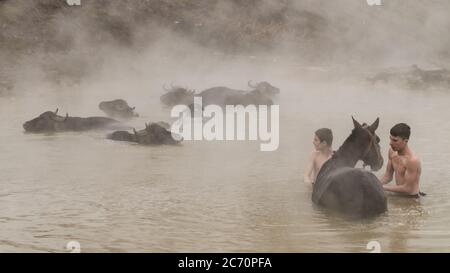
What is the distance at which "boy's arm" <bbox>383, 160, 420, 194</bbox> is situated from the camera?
6.34 m

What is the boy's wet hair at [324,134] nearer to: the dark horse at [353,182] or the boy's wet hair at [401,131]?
the dark horse at [353,182]

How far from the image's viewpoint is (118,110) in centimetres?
1248

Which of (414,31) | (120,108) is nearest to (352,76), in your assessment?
(414,31)

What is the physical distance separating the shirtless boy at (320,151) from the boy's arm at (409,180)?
0.67m

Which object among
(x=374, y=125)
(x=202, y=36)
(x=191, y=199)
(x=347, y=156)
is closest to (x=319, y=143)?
(x=347, y=156)

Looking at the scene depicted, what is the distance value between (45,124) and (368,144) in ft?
20.0

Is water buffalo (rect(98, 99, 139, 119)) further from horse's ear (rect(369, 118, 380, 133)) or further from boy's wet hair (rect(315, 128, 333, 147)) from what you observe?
horse's ear (rect(369, 118, 380, 133))

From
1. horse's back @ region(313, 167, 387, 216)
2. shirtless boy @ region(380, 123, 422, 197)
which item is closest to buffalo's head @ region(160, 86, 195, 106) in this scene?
shirtless boy @ region(380, 123, 422, 197)

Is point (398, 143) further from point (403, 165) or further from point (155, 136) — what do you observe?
point (155, 136)

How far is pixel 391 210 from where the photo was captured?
605cm

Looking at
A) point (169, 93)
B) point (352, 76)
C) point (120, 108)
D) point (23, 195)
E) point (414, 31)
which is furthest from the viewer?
point (414, 31)

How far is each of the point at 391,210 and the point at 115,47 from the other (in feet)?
45.4

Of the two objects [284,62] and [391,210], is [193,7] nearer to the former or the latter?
[284,62]

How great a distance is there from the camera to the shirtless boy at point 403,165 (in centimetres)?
623
